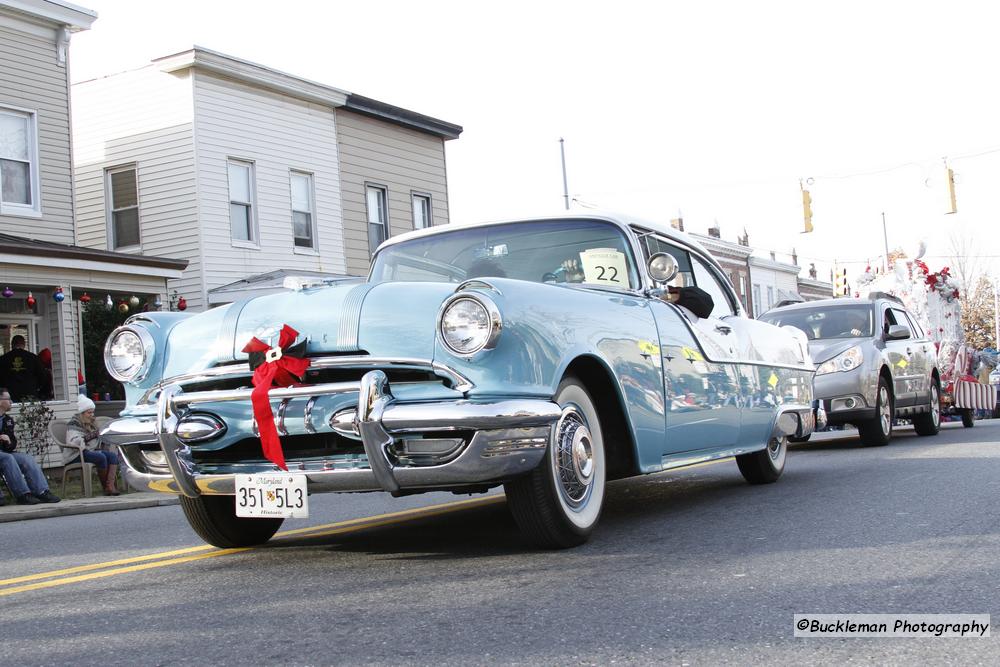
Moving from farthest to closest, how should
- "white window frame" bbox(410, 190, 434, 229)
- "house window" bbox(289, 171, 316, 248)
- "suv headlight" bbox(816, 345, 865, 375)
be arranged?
"white window frame" bbox(410, 190, 434, 229), "house window" bbox(289, 171, 316, 248), "suv headlight" bbox(816, 345, 865, 375)

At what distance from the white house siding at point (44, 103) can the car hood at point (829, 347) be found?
471 inches

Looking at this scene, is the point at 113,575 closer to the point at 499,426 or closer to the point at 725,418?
the point at 499,426

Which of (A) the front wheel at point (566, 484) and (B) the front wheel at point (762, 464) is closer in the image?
(A) the front wheel at point (566, 484)

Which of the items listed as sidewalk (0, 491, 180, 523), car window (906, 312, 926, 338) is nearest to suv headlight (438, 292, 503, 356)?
sidewalk (0, 491, 180, 523)

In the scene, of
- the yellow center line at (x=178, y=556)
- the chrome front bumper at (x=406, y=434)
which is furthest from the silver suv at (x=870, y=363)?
the chrome front bumper at (x=406, y=434)

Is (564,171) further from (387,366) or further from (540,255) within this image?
(387,366)

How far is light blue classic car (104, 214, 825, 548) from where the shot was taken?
4.42 metres

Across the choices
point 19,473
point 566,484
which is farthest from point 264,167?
point 566,484

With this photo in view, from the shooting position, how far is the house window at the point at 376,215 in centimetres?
2419

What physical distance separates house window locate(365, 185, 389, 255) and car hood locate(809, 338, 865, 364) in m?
13.3

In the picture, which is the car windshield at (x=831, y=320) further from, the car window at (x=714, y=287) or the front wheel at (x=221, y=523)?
the front wheel at (x=221, y=523)

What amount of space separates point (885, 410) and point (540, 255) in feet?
24.7

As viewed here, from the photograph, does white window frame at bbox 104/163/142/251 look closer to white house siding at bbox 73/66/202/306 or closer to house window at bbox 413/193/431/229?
white house siding at bbox 73/66/202/306

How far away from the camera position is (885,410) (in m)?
12.3
